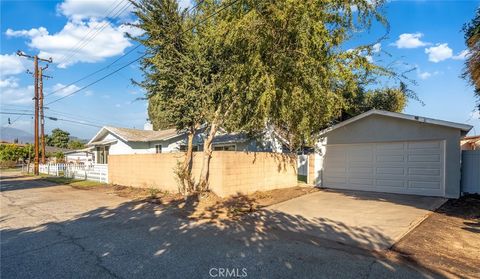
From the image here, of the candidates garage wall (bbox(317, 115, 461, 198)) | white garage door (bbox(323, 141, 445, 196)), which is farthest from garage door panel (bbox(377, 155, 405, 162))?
garage wall (bbox(317, 115, 461, 198))

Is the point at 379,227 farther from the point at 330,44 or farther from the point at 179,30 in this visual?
the point at 179,30

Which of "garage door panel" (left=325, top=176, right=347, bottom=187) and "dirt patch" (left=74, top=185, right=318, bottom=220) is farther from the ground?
"garage door panel" (left=325, top=176, right=347, bottom=187)

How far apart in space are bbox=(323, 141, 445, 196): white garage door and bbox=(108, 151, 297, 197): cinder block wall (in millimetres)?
2099

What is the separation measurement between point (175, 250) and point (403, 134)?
10.5m

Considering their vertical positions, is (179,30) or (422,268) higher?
(179,30)

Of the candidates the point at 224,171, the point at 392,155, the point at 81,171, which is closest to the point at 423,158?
the point at 392,155

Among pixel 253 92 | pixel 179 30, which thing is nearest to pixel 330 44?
pixel 253 92

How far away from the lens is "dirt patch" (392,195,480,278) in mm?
4836

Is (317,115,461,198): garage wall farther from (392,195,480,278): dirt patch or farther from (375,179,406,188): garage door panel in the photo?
(392,195,480,278): dirt patch

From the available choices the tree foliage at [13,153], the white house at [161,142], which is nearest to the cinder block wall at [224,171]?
the white house at [161,142]

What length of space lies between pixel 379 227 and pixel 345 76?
4984mm

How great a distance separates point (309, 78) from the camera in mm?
9180

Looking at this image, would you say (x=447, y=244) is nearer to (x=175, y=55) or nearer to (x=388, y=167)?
(x=388, y=167)

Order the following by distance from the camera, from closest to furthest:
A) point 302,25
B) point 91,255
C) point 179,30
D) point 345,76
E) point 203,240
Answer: point 91,255
point 203,240
point 302,25
point 345,76
point 179,30
